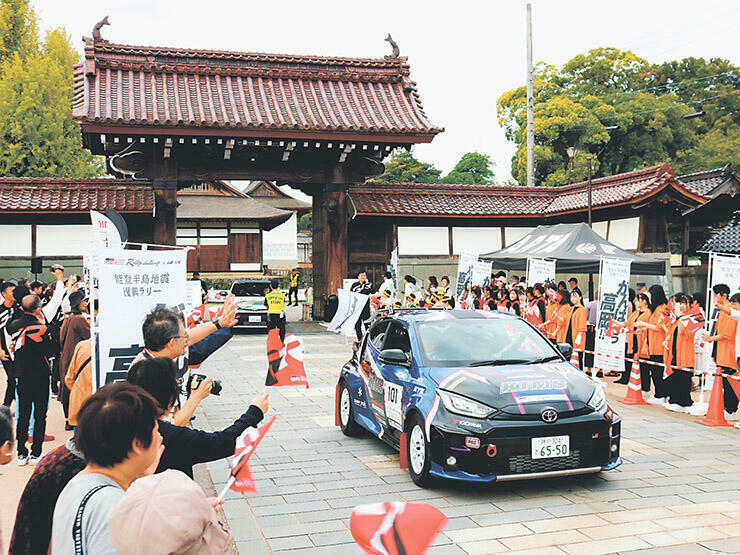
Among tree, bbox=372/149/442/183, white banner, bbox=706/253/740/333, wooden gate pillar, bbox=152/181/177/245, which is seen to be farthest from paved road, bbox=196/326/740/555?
tree, bbox=372/149/442/183

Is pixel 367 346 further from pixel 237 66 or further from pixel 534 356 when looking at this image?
pixel 237 66

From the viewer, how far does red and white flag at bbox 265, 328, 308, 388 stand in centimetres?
632

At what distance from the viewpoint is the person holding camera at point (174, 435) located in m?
3.48

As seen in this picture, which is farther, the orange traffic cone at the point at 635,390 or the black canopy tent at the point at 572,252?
the black canopy tent at the point at 572,252

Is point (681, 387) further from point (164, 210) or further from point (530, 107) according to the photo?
point (530, 107)

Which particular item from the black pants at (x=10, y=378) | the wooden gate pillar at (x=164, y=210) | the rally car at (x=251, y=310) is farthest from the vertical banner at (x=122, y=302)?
the rally car at (x=251, y=310)

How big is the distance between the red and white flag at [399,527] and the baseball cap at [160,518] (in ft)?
1.93

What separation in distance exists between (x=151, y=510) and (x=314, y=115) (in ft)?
65.0

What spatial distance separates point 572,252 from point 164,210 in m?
12.1

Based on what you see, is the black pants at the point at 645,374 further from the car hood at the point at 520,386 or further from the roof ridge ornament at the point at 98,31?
the roof ridge ornament at the point at 98,31

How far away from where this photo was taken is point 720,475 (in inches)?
266

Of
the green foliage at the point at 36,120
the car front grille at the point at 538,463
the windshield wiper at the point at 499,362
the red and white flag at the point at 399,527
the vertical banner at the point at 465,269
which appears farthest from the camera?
the green foliage at the point at 36,120

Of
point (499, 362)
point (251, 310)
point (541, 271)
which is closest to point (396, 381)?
point (499, 362)

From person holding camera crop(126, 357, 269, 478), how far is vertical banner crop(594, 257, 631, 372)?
9.22 metres
